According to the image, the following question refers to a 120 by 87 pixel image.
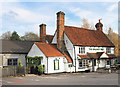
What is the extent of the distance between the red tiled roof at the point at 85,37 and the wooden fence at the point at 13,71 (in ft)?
33.6

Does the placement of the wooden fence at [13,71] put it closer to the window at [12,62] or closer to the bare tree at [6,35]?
the window at [12,62]

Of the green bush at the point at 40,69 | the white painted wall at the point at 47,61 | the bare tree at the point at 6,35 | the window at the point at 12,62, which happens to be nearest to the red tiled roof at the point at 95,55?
the white painted wall at the point at 47,61

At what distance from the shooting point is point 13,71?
20.0m

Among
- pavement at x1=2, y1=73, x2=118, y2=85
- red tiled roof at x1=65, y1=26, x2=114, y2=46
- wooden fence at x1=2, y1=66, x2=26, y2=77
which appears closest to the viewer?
pavement at x1=2, y1=73, x2=118, y2=85

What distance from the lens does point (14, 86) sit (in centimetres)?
1302

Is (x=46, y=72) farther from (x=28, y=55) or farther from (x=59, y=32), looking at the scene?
(x=59, y=32)

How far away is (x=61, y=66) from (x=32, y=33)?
40.2 meters

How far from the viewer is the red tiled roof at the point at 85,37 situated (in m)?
26.9

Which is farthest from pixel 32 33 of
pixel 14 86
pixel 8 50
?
pixel 14 86

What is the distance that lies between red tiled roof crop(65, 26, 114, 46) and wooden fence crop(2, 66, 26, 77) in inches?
403

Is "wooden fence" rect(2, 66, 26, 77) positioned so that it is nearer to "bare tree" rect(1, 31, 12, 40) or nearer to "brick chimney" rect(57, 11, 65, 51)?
"brick chimney" rect(57, 11, 65, 51)

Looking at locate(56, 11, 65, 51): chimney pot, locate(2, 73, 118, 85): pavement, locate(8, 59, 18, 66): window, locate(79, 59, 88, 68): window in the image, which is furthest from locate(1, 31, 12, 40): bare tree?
locate(2, 73, 118, 85): pavement

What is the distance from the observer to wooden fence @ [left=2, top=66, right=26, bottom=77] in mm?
19266

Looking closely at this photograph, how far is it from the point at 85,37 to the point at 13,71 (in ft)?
52.7
